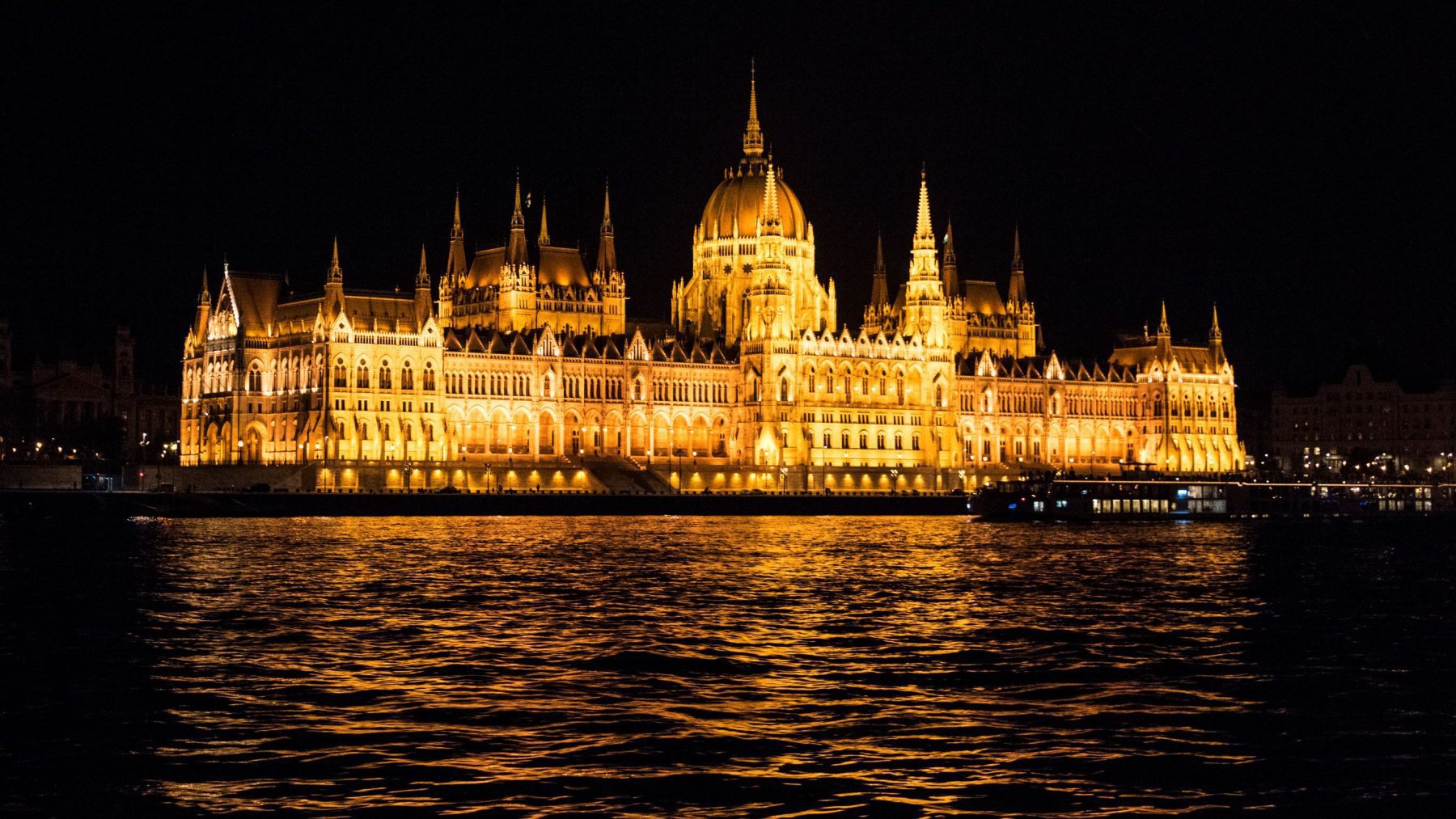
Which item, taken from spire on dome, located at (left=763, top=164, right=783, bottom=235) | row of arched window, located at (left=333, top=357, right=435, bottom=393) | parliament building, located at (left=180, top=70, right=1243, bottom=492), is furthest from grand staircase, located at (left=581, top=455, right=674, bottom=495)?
spire on dome, located at (left=763, top=164, right=783, bottom=235)

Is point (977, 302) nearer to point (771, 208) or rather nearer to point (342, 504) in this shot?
point (771, 208)

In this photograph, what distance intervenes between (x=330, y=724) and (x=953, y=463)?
140 metres

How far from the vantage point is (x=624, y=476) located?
14825 cm

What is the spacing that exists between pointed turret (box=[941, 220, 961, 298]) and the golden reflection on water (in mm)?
120936

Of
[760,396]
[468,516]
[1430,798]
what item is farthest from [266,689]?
[760,396]

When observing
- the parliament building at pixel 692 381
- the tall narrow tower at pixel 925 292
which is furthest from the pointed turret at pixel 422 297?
the tall narrow tower at pixel 925 292

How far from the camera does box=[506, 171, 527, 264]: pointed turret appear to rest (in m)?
162

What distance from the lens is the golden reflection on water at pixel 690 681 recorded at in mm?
28797

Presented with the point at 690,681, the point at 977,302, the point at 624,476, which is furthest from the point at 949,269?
the point at 690,681

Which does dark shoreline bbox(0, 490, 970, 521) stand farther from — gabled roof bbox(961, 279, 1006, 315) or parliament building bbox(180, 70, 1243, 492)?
gabled roof bbox(961, 279, 1006, 315)

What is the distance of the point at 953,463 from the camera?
17062 cm

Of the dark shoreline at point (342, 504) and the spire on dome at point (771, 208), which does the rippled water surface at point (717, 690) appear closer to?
the dark shoreline at point (342, 504)

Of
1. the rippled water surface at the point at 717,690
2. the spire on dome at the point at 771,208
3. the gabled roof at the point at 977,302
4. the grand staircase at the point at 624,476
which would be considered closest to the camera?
the rippled water surface at the point at 717,690

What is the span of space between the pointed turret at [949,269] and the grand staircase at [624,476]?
53491 mm
